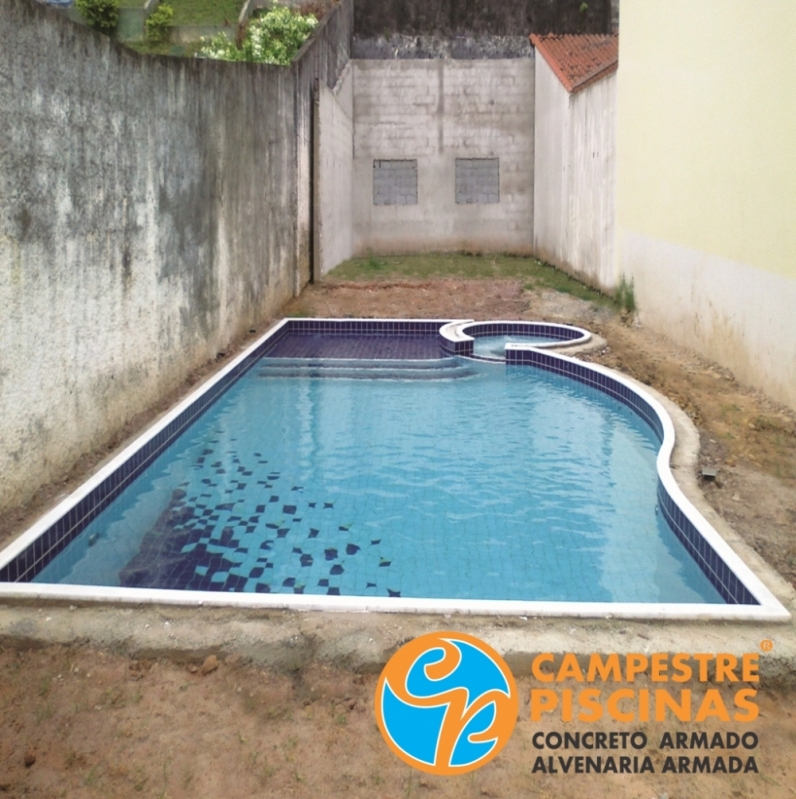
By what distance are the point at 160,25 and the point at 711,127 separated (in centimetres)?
1732

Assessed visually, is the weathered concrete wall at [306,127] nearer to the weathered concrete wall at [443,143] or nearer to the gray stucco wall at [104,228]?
the gray stucco wall at [104,228]

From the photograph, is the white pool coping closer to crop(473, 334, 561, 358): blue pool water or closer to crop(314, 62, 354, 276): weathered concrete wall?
crop(473, 334, 561, 358): blue pool water

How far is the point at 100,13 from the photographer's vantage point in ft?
72.1

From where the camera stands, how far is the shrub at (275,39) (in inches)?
677

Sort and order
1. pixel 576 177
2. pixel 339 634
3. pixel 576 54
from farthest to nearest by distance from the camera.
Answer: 1. pixel 576 54
2. pixel 576 177
3. pixel 339 634

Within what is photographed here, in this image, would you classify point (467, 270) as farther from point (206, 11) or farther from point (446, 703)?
point (446, 703)

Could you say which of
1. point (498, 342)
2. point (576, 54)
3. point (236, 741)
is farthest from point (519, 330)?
point (236, 741)

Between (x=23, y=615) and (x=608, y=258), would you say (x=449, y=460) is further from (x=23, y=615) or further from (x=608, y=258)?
(x=608, y=258)

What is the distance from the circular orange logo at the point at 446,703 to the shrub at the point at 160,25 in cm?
2176

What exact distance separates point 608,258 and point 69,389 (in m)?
8.69

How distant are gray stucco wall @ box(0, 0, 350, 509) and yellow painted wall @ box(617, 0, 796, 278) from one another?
4.64m

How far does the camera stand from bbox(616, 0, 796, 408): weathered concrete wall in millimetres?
7070

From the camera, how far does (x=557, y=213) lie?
15.4 metres

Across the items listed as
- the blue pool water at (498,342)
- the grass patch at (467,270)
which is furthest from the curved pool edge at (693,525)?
the grass patch at (467,270)
